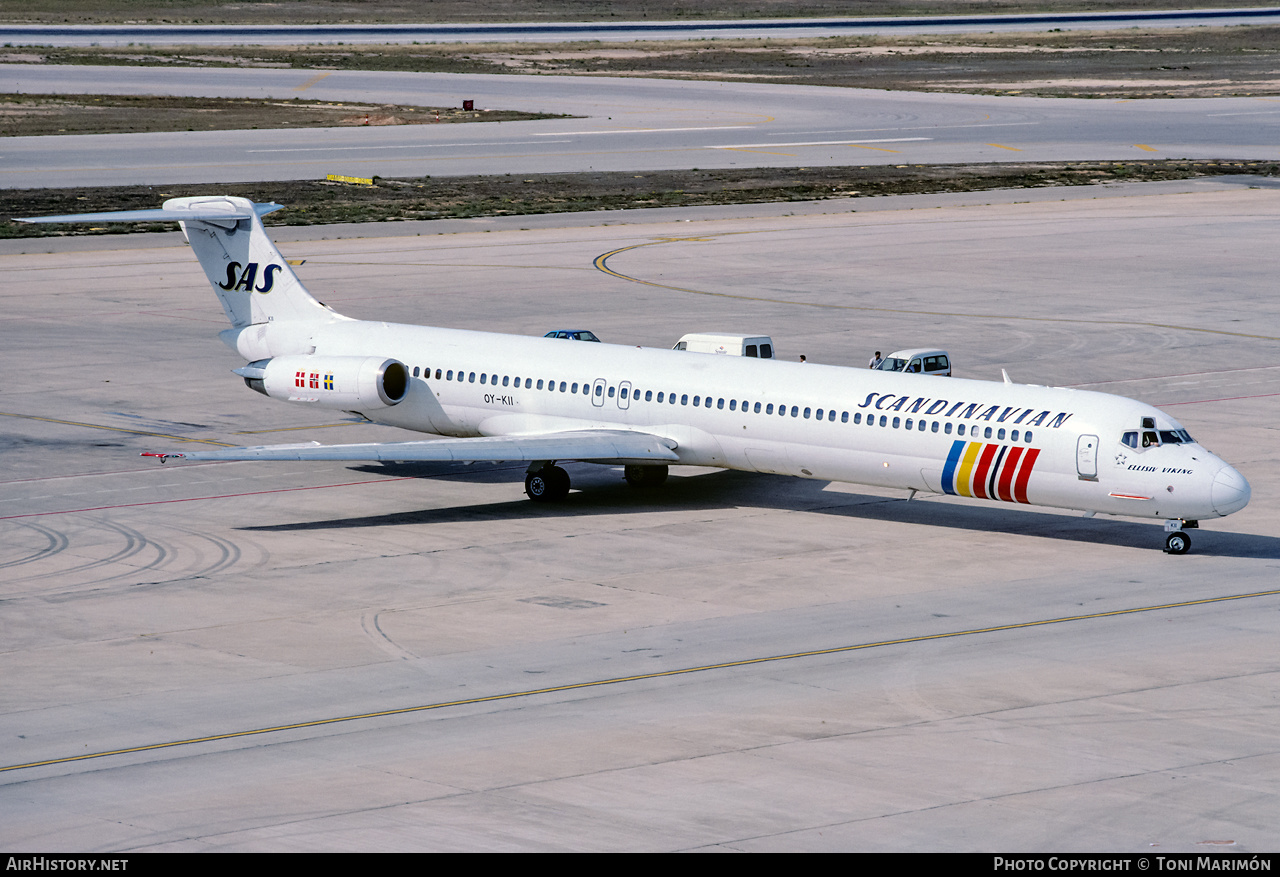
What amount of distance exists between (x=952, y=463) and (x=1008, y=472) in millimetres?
1011

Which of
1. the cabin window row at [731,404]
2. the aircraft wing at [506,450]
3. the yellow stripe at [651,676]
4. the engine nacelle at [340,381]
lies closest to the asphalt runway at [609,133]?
the engine nacelle at [340,381]

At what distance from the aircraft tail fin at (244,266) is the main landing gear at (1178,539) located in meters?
18.4

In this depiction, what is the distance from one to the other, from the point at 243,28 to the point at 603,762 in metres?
172

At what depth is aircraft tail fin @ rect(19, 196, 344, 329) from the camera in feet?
128

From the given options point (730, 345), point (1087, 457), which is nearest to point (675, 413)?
point (730, 345)

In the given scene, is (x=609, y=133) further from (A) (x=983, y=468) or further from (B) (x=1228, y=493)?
(B) (x=1228, y=493)

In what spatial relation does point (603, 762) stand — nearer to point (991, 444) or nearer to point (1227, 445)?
point (991, 444)

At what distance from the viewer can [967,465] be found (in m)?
31.1

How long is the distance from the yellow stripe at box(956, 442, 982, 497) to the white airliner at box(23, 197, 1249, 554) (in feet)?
0.08

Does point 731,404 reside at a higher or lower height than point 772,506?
higher

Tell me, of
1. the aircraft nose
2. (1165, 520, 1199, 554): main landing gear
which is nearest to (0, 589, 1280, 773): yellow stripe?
the aircraft nose

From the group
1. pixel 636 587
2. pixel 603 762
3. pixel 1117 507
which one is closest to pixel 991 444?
pixel 1117 507

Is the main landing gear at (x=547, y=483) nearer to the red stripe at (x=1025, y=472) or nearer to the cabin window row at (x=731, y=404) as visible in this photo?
the cabin window row at (x=731, y=404)

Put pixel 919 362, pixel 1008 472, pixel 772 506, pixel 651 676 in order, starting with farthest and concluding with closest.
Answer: pixel 919 362, pixel 772 506, pixel 1008 472, pixel 651 676
